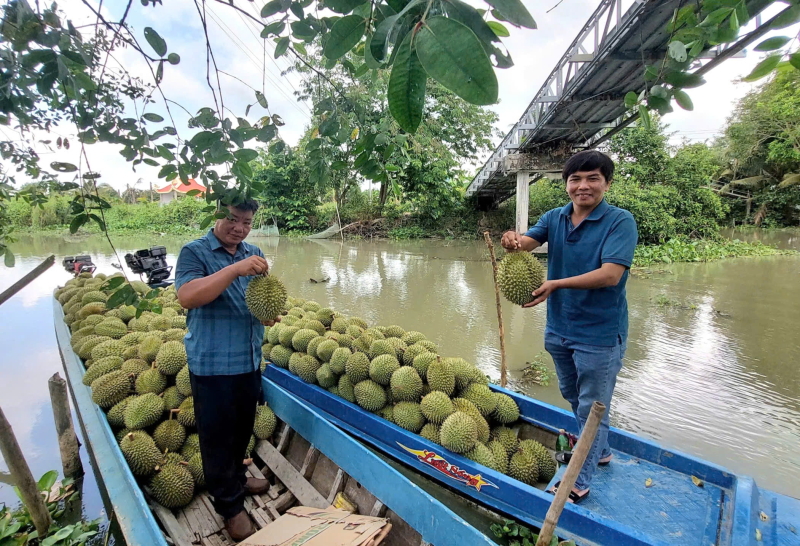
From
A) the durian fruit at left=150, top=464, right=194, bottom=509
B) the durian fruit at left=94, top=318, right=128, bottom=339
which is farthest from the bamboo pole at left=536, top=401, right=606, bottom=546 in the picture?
the durian fruit at left=94, top=318, right=128, bottom=339

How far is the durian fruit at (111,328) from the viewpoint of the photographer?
11.8ft

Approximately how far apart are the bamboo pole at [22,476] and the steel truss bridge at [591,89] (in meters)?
3.51

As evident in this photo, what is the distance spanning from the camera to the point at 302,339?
336 cm

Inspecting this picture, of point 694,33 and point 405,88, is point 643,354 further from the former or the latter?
point 405,88

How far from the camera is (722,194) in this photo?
21.3 m

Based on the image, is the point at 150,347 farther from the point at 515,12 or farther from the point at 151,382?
the point at 515,12

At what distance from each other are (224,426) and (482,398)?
1.64m

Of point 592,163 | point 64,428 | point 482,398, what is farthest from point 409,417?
point 64,428

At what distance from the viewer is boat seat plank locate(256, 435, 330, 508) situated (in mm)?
2309

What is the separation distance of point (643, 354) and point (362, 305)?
4346 millimetres

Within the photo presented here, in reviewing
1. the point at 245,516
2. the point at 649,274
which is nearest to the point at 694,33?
the point at 245,516

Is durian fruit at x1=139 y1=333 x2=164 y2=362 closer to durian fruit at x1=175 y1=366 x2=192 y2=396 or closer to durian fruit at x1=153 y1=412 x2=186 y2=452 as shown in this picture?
durian fruit at x1=175 y1=366 x2=192 y2=396

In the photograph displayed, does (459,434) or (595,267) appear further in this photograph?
(459,434)

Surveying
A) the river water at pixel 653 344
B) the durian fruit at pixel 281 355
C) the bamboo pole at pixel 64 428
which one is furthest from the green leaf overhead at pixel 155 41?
the river water at pixel 653 344
